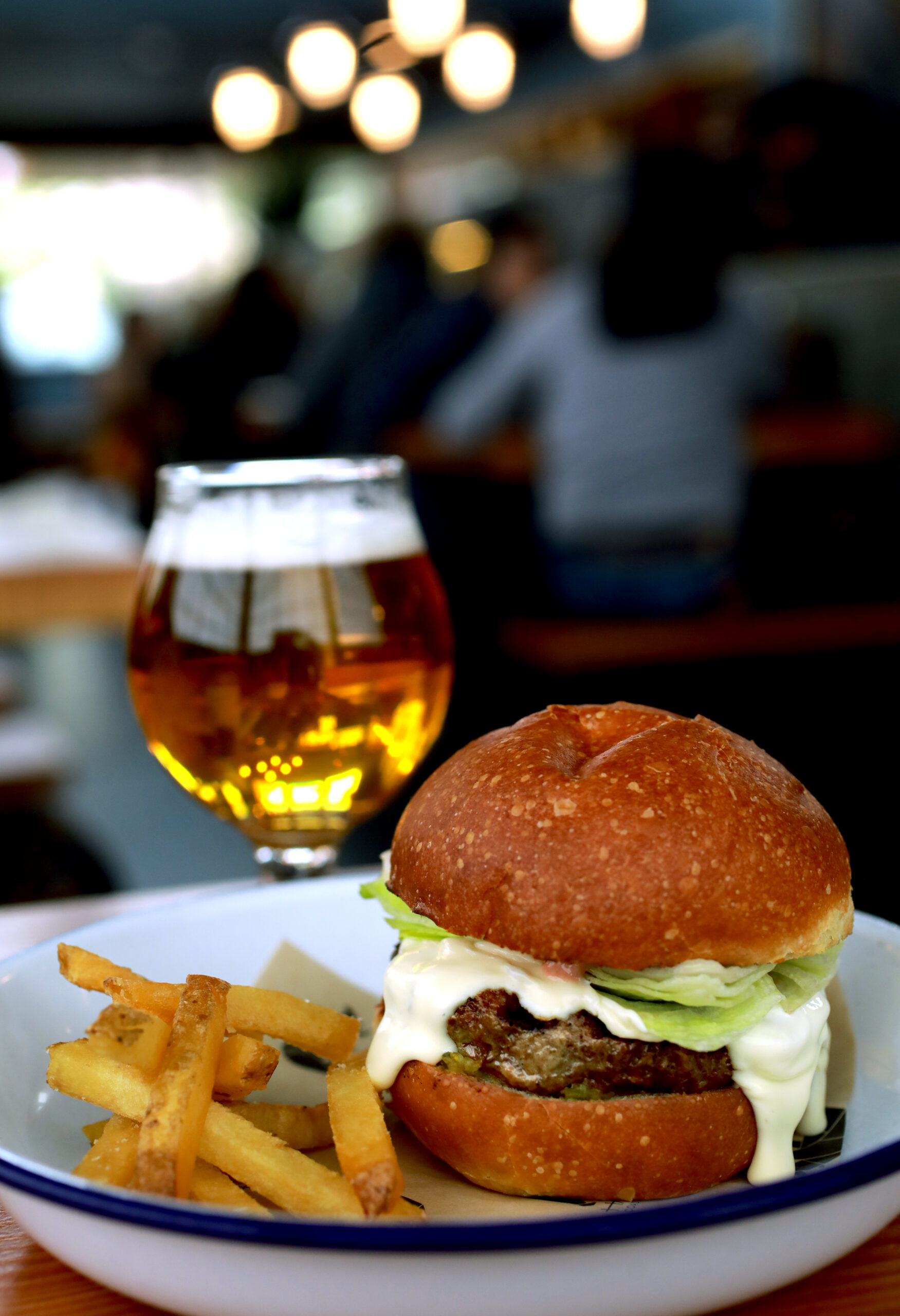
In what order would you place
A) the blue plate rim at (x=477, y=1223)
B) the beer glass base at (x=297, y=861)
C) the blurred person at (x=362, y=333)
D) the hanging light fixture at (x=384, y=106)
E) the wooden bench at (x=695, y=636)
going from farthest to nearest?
1. the hanging light fixture at (x=384, y=106)
2. the blurred person at (x=362, y=333)
3. the wooden bench at (x=695, y=636)
4. the beer glass base at (x=297, y=861)
5. the blue plate rim at (x=477, y=1223)

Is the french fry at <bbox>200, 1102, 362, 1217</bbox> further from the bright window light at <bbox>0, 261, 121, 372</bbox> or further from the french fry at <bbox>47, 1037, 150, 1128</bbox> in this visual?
the bright window light at <bbox>0, 261, 121, 372</bbox>

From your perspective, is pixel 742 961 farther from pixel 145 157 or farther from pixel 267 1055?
pixel 145 157

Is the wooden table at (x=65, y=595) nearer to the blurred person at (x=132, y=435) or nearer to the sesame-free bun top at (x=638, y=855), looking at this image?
the sesame-free bun top at (x=638, y=855)

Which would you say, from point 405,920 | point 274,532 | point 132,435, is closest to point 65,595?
point 274,532

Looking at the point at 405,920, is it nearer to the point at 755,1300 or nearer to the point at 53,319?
the point at 755,1300

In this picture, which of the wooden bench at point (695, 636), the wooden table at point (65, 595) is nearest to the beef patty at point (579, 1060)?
the wooden table at point (65, 595)

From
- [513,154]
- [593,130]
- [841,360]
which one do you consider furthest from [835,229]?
[513,154]
